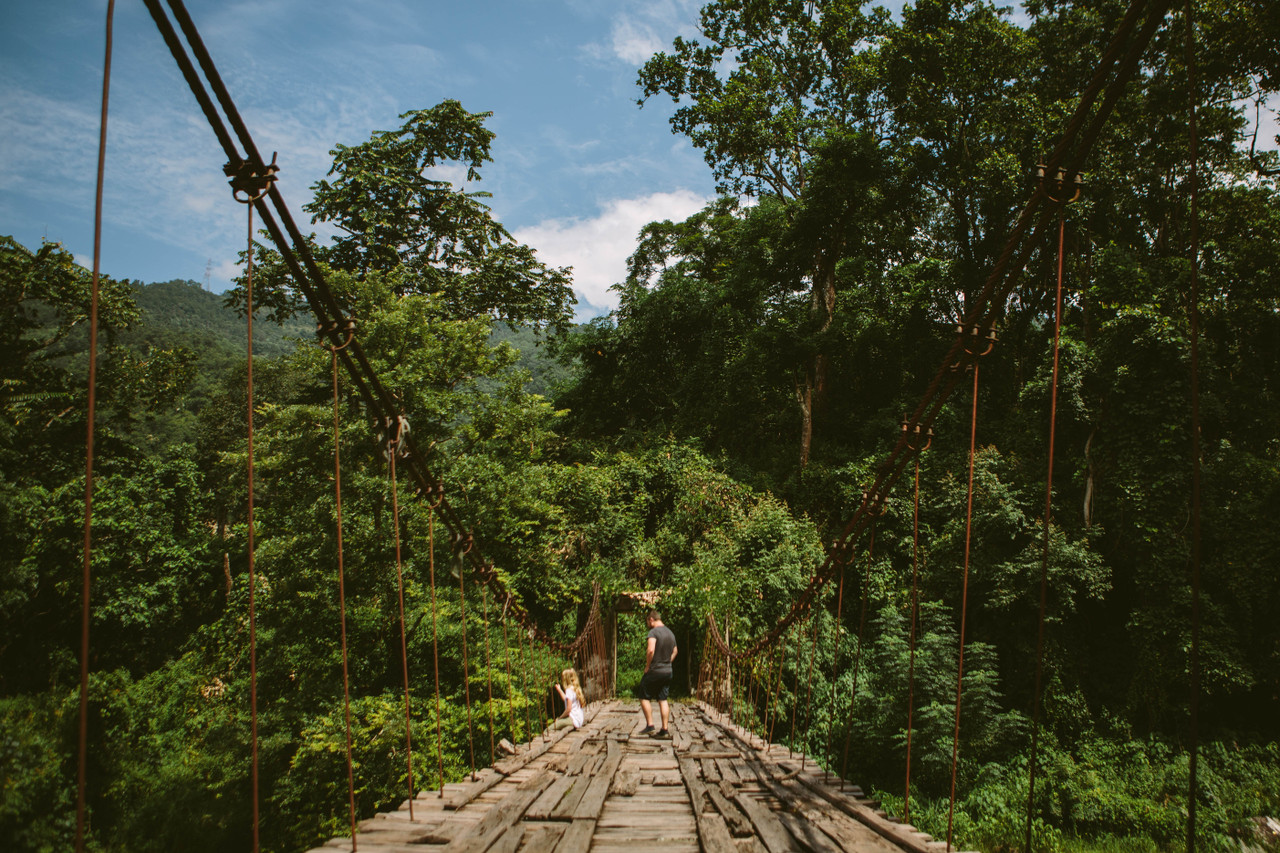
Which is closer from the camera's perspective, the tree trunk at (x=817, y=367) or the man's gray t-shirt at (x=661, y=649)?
the man's gray t-shirt at (x=661, y=649)

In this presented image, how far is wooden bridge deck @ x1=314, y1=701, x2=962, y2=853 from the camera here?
1.71 metres

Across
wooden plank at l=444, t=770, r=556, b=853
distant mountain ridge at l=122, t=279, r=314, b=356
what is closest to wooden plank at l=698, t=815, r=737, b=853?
wooden plank at l=444, t=770, r=556, b=853

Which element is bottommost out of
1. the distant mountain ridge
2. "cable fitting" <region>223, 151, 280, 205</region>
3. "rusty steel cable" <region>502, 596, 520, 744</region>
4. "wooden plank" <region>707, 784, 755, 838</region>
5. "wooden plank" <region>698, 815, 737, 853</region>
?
"rusty steel cable" <region>502, 596, 520, 744</region>

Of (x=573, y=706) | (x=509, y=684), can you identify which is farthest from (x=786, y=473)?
(x=573, y=706)

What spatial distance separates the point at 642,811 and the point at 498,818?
496 millimetres

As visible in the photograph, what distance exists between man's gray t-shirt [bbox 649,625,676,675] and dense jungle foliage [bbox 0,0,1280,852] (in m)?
1.65

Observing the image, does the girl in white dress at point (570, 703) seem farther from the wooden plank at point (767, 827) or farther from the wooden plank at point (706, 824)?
the wooden plank at point (767, 827)

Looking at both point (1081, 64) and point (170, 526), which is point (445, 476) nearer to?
point (170, 526)

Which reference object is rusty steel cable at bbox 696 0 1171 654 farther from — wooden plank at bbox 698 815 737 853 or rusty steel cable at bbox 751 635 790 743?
rusty steel cable at bbox 751 635 790 743

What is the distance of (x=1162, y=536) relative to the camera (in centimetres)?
767

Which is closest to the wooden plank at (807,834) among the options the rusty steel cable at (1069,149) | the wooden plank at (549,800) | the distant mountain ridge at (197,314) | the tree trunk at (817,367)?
the wooden plank at (549,800)

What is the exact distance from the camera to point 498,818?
75.5 inches

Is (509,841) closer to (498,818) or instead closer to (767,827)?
(498,818)

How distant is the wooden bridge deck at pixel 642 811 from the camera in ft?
5.61
